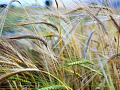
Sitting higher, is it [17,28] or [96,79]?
[17,28]

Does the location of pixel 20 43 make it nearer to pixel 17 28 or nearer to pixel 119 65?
pixel 17 28

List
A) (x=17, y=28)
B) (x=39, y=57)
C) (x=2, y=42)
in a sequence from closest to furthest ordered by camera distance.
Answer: (x=2, y=42), (x=17, y=28), (x=39, y=57)

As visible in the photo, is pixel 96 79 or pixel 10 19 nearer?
pixel 10 19

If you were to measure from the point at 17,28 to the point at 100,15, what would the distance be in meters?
0.57

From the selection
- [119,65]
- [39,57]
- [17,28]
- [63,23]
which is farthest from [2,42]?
[119,65]

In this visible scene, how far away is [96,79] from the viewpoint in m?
0.93

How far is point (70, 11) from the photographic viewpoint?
99 centimetres

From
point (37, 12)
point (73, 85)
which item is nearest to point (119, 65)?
point (73, 85)

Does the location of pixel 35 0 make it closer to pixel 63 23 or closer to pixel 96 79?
pixel 63 23

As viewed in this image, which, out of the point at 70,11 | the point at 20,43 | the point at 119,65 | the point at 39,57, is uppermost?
the point at 70,11

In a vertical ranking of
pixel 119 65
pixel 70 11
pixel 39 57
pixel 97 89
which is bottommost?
pixel 97 89

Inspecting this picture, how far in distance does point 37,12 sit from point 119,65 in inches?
25.4

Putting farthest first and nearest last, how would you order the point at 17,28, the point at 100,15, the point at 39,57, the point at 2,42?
the point at 100,15 → the point at 39,57 → the point at 17,28 → the point at 2,42

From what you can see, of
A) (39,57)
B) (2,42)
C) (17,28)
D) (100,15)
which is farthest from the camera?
(100,15)
